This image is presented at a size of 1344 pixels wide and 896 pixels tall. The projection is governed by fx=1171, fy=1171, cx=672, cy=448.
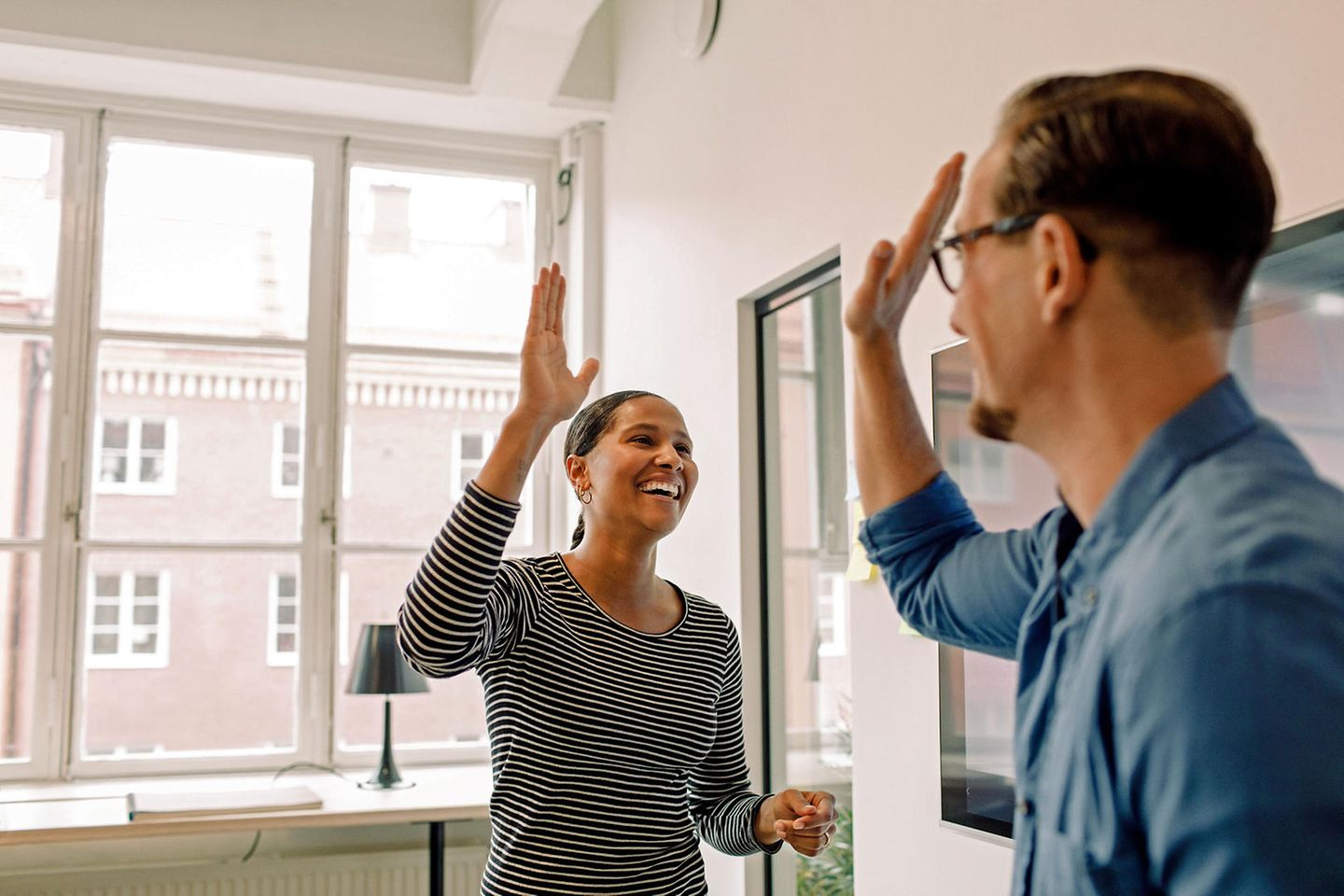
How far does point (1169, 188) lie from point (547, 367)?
3.01ft

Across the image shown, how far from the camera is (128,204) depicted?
4.13 m

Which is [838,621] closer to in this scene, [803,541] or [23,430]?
[803,541]

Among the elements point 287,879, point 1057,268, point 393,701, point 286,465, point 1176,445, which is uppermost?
point 286,465

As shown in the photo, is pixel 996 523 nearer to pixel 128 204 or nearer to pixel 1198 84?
pixel 1198 84

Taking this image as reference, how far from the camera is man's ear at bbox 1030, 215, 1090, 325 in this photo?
708 mm

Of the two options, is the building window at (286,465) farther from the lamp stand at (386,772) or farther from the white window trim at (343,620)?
the lamp stand at (386,772)

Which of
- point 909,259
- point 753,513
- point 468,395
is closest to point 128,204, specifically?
point 468,395

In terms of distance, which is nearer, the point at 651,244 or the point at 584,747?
the point at 584,747

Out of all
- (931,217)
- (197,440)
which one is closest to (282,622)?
(197,440)

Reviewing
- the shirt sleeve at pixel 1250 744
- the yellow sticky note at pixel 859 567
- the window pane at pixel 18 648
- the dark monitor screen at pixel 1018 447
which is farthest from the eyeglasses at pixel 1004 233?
the window pane at pixel 18 648

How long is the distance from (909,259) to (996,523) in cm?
105

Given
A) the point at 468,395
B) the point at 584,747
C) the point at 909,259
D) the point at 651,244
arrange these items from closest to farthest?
the point at 909,259, the point at 584,747, the point at 651,244, the point at 468,395

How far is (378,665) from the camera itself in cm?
353

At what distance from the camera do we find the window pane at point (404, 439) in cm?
422
